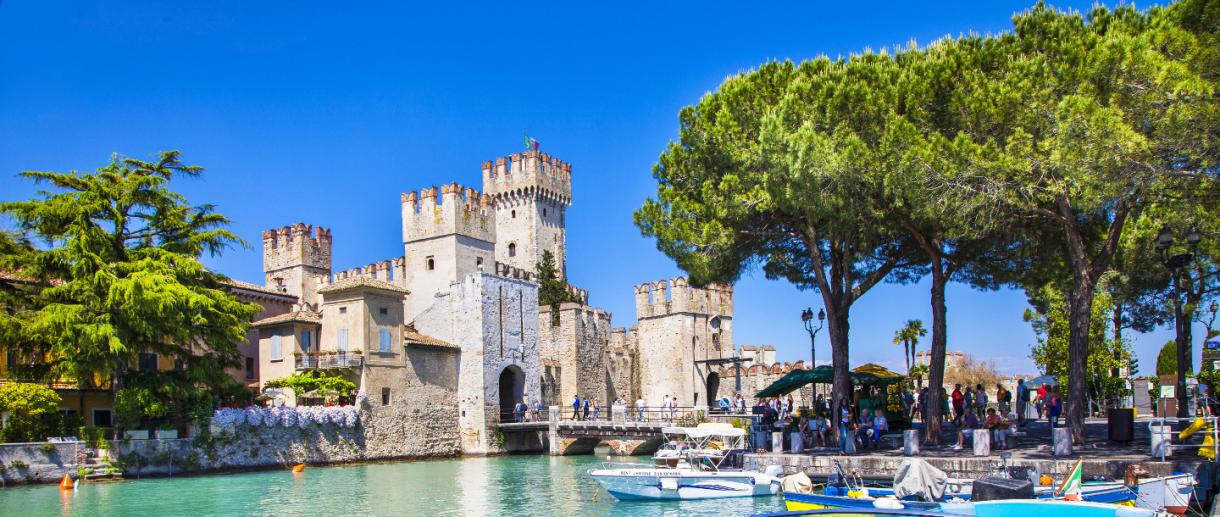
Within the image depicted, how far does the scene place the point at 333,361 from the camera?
117 feet

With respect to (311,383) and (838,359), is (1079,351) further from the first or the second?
(311,383)

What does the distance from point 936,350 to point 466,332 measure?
892 inches

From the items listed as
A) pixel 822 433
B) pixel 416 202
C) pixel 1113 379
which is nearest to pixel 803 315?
pixel 822 433

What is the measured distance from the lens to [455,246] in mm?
44938

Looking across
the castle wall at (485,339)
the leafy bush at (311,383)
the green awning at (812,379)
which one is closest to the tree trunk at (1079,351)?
the green awning at (812,379)

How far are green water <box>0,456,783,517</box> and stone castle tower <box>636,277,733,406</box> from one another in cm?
1503

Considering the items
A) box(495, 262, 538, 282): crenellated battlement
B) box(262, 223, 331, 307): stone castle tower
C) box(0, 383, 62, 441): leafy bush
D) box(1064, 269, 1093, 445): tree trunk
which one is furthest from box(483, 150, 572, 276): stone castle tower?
box(1064, 269, 1093, 445): tree trunk

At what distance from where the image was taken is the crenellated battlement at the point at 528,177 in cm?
6297

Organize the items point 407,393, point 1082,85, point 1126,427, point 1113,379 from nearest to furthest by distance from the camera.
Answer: point 1082,85 < point 1126,427 < point 1113,379 < point 407,393

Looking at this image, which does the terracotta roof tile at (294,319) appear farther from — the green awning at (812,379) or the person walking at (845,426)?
the person walking at (845,426)

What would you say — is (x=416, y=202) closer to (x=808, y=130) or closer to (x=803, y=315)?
(x=803, y=315)

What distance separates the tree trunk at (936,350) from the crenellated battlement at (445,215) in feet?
88.2

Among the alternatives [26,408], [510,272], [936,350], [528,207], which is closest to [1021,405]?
[936,350]

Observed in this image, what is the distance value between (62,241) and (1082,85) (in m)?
25.9
